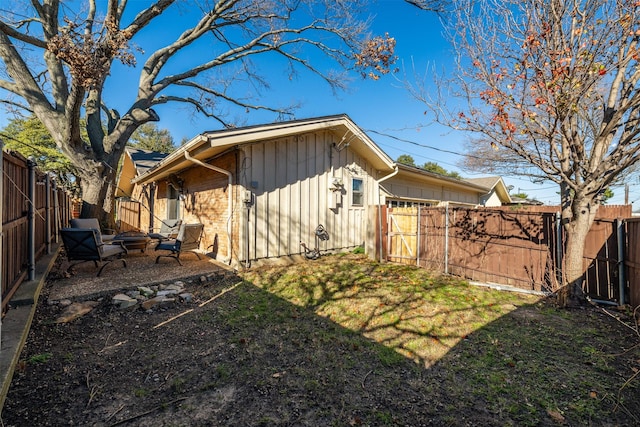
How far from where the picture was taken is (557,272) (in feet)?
17.9

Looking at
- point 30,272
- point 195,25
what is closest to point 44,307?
point 30,272

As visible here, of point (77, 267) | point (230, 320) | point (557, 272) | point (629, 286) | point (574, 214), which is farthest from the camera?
point (77, 267)

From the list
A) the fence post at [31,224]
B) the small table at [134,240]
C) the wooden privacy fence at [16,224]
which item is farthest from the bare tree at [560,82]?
the small table at [134,240]

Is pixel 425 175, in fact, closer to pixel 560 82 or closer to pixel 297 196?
pixel 297 196

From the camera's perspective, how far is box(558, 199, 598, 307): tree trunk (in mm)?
4801

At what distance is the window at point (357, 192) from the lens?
9.52m

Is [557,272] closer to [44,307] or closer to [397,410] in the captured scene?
[397,410]

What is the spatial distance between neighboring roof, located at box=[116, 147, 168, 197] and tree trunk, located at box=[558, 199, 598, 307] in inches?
544

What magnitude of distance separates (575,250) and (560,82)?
111 inches

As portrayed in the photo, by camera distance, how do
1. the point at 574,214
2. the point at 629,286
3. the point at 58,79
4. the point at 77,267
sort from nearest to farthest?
the point at 629,286, the point at 574,214, the point at 77,267, the point at 58,79

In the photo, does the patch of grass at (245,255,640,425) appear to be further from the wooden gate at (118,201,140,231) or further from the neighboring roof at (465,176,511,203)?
the neighboring roof at (465,176,511,203)

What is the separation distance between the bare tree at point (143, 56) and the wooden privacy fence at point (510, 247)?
4882mm

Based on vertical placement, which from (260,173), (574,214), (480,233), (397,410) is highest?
(260,173)

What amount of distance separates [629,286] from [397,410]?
485 cm
